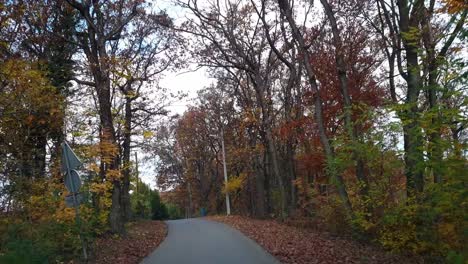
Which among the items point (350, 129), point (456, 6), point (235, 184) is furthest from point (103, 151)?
point (235, 184)

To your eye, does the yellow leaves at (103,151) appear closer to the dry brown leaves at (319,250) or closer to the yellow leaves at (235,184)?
the dry brown leaves at (319,250)

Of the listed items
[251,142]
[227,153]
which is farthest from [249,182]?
[251,142]

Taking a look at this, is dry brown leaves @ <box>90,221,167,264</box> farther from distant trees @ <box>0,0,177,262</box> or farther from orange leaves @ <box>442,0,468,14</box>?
orange leaves @ <box>442,0,468,14</box>

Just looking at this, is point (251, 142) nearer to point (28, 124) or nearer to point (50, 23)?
point (50, 23)

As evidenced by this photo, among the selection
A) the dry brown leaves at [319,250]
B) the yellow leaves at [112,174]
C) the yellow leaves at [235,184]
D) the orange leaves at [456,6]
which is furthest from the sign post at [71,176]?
the yellow leaves at [235,184]

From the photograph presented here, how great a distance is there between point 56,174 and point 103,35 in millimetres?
6737

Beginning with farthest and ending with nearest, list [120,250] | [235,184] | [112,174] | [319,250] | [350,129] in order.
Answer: [235,184], [112,174], [120,250], [350,129], [319,250]

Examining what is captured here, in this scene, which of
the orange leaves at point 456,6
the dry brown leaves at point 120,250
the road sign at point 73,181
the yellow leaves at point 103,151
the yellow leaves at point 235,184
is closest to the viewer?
the orange leaves at point 456,6

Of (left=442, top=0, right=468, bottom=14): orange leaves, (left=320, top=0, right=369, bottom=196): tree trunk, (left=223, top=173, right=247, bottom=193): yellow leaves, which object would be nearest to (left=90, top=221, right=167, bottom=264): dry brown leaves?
(left=320, top=0, right=369, bottom=196): tree trunk

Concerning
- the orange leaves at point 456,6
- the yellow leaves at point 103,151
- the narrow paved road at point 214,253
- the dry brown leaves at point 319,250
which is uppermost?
the orange leaves at point 456,6

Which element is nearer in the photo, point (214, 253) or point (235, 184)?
point (214, 253)

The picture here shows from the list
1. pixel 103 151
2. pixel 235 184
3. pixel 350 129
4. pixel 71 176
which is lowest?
pixel 71 176

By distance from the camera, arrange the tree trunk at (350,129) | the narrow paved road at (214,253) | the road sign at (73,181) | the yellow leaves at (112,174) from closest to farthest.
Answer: the road sign at (73,181)
the narrow paved road at (214,253)
the tree trunk at (350,129)
the yellow leaves at (112,174)

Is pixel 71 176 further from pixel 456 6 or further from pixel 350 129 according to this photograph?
pixel 456 6
